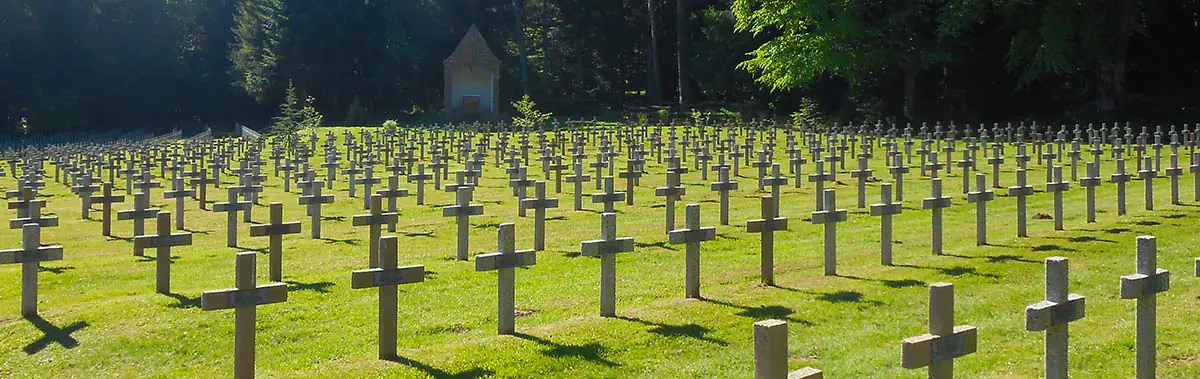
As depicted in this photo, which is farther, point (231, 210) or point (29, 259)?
point (231, 210)

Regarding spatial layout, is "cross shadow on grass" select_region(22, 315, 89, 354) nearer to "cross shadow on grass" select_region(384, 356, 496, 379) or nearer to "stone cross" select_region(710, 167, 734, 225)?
"cross shadow on grass" select_region(384, 356, 496, 379)

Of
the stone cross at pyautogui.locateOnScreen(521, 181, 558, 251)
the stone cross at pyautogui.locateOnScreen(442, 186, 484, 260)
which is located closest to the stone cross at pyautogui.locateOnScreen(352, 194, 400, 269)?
the stone cross at pyautogui.locateOnScreen(442, 186, 484, 260)

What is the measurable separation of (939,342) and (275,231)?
7.04 meters

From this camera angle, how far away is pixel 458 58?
5762cm

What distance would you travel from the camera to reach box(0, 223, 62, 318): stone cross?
9.73 meters

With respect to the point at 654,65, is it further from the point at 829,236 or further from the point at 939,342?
the point at 939,342

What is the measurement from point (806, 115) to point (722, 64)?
1092 cm

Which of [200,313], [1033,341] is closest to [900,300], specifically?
[1033,341]

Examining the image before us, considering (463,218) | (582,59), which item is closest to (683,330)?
(463,218)

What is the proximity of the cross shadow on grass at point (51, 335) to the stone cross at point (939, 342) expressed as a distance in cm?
619

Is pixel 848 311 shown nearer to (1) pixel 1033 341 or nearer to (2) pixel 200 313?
(1) pixel 1033 341

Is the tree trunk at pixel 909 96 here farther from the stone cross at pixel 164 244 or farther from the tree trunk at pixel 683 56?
the stone cross at pixel 164 244

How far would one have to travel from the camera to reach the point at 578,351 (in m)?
8.24

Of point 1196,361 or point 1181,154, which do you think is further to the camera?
point 1181,154
